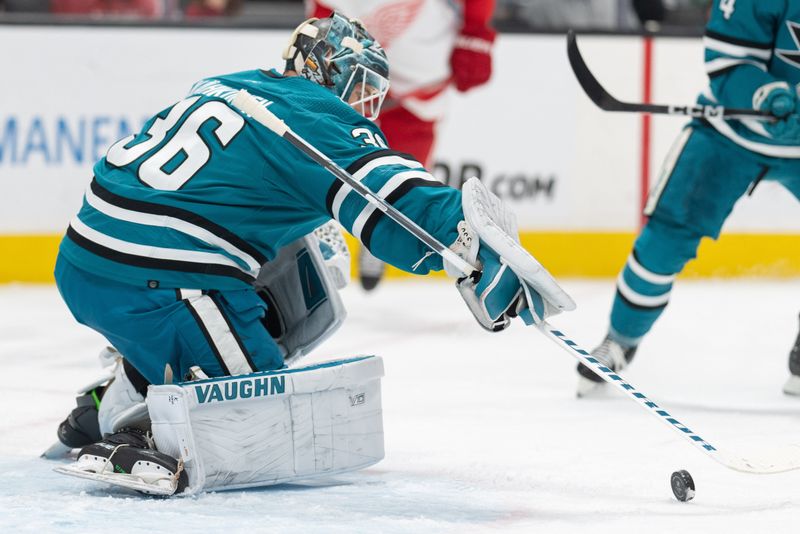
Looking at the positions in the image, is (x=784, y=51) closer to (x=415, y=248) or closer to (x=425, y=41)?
(x=415, y=248)

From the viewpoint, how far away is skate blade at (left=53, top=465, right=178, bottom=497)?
2066 mm

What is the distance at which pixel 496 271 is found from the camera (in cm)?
193

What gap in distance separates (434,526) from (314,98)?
671 millimetres

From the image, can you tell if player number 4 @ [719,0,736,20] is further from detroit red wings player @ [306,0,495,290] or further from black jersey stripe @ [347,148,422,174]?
detroit red wings player @ [306,0,495,290]

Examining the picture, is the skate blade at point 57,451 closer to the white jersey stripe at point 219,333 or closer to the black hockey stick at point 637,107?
the white jersey stripe at point 219,333

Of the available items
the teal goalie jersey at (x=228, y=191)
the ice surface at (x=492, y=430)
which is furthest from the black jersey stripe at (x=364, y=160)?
the ice surface at (x=492, y=430)

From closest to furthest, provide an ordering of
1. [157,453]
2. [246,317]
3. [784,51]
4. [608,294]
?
[157,453] → [246,317] → [784,51] → [608,294]

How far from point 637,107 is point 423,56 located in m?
1.51

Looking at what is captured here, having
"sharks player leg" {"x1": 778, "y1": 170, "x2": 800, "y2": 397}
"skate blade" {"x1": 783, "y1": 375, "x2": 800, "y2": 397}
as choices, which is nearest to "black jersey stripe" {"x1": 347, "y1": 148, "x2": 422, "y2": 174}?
"sharks player leg" {"x1": 778, "y1": 170, "x2": 800, "y2": 397}

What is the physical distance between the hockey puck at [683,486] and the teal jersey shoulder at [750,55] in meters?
1.18

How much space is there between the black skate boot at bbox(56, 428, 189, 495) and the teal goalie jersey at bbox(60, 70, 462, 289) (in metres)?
0.28

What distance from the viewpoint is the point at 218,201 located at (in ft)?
7.14

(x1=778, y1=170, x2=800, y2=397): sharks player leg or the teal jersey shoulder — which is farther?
(x1=778, y1=170, x2=800, y2=397): sharks player leg

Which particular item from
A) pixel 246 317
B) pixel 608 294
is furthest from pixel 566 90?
pixel 246 317
